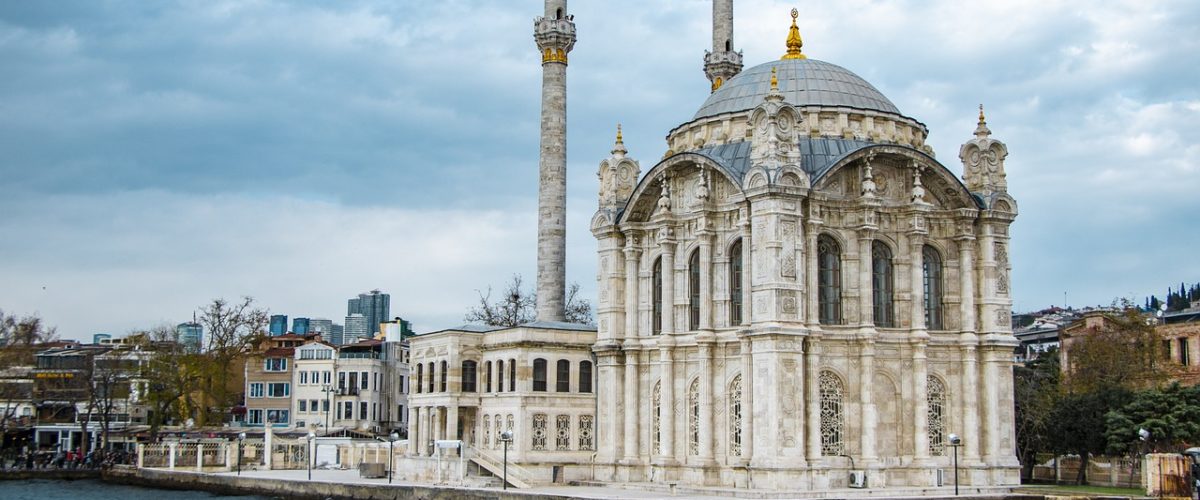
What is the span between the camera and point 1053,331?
91688 mm

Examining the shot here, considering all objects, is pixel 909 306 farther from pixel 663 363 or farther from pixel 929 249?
pixel 663 363

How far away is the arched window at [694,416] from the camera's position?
126ft

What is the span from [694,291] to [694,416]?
383 centimetres

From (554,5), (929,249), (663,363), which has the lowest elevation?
(663,363)

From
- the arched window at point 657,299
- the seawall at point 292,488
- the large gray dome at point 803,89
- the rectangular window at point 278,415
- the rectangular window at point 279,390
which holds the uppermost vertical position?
the large gray dome at point 803,89

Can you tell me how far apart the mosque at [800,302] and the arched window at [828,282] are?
58 millimetres

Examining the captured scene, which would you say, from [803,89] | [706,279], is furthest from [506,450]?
[803,89]

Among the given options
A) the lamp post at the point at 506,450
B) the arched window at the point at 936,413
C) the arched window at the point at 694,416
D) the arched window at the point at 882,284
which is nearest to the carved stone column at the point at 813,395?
the arched window at the point at 882,284

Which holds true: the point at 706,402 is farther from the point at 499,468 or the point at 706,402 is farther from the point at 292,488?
the point at 292,488

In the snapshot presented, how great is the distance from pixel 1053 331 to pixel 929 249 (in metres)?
57.6

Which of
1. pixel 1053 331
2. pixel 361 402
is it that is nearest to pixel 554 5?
pixel 361 402

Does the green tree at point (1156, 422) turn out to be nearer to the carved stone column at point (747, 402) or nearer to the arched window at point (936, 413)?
the arched window at point (936, 413)

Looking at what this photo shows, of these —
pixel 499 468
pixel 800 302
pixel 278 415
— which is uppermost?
pixel 800 302

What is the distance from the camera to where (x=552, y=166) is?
52469mm
